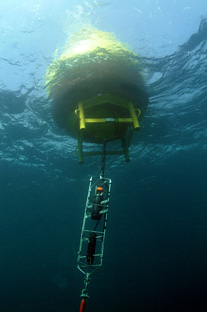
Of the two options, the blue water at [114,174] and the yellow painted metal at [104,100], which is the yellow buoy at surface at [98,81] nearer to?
the yellow painted metal at [104,100]

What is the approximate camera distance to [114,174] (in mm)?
22000

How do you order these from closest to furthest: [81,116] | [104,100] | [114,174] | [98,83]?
[81,116] < [104,100] < [98,83] < [114,174]

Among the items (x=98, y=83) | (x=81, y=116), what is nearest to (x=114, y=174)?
(x=98, y=83)

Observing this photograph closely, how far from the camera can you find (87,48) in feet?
23.5

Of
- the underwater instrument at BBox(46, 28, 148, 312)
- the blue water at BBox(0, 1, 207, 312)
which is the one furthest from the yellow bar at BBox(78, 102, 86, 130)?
the blue water at BBox(0, 1, 207, 312)

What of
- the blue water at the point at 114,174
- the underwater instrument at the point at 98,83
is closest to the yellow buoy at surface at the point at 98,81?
the underwater instrument at the point at 98,83

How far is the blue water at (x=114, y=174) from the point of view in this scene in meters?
→ 7.60

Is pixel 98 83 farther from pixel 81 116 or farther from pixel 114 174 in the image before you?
pixel 114 174

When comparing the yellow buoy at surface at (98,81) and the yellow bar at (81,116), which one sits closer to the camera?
the yellow bar at (81,116)

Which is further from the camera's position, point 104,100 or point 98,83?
point 98,83

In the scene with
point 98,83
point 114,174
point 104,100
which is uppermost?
point 114,174

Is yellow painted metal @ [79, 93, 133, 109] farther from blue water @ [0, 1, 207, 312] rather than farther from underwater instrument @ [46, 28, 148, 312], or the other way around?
blue water @ [0, 1, 207, 312]

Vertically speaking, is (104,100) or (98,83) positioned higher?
(98,83)

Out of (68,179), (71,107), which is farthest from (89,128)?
(68,179)
